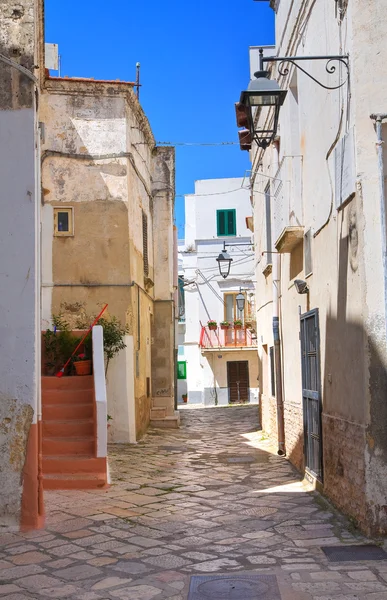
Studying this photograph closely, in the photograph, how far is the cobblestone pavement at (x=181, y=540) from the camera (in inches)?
207

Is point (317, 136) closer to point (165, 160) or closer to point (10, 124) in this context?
point (10, 124)

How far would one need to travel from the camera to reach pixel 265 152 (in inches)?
575

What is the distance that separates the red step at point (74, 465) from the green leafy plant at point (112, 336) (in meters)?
4.63

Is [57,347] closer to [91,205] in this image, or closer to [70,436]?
[70,436]

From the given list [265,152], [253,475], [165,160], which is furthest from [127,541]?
[165,160]

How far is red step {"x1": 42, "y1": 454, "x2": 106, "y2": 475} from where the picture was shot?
9469 millimetres

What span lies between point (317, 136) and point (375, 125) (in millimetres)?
2220

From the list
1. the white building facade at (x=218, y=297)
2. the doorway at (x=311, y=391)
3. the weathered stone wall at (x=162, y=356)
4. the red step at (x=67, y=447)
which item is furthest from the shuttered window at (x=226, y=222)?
the red step at (x=67, y=447)

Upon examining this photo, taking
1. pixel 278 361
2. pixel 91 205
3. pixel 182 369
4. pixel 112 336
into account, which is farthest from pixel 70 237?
pixel 182 369

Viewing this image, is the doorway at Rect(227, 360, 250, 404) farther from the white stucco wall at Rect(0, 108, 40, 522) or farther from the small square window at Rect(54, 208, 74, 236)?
the white stucco wall at Rect(0, 108, 40, 522)

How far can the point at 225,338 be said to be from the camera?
32.2 meters

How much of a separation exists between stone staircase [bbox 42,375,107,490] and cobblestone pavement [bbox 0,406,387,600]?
38cm

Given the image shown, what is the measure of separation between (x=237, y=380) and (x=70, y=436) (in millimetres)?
22870

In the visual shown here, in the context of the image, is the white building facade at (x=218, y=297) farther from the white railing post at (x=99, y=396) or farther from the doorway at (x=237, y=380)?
the white railing post at (x=99, y=396)
